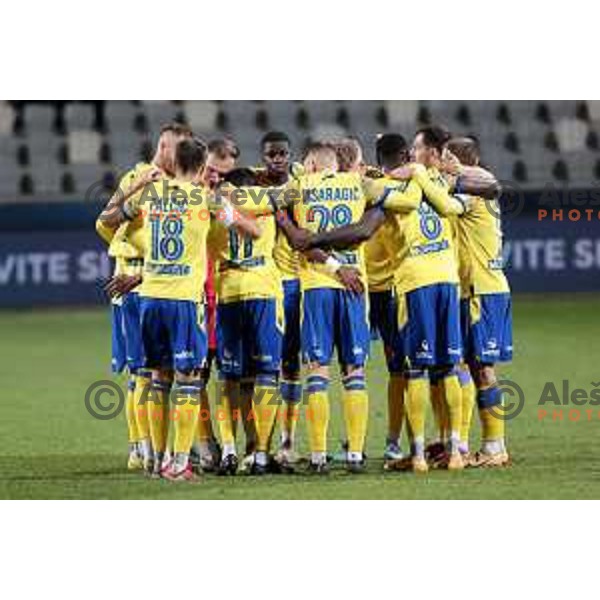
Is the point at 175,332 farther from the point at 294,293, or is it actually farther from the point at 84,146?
the point at 84,146

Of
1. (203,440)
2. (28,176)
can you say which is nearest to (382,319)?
(203,440)

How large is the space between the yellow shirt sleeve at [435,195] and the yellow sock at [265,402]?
119cm

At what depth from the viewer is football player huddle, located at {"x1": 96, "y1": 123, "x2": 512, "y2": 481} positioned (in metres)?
9.80

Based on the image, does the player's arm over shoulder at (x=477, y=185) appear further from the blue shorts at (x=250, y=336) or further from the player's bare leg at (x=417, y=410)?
the blue shorts at (x=250, y=336)

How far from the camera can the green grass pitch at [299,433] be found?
9.73 m

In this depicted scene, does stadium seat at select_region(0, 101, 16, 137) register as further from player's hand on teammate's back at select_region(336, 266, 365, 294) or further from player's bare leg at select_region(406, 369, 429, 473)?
player's bare leg at select_region(406, 369, 429, 473)

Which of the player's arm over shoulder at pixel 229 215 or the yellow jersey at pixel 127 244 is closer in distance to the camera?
the player's arm over shoulder at pixel 229 215

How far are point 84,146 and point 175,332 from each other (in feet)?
20.3

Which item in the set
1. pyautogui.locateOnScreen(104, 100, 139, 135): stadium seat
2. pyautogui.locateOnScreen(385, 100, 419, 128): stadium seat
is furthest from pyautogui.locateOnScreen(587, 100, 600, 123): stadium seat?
pyautogui.locateOnScreen(104, 100, 139, 135): stadium seat

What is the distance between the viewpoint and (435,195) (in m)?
10.1

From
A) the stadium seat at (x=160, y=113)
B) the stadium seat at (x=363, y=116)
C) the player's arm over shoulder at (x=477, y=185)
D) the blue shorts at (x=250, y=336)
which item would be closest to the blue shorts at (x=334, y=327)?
the blue shorts at (x=250, y=336)

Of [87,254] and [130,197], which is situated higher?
[87,254]

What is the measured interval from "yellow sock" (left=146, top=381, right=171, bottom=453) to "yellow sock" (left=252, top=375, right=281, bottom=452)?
1.46 feet
